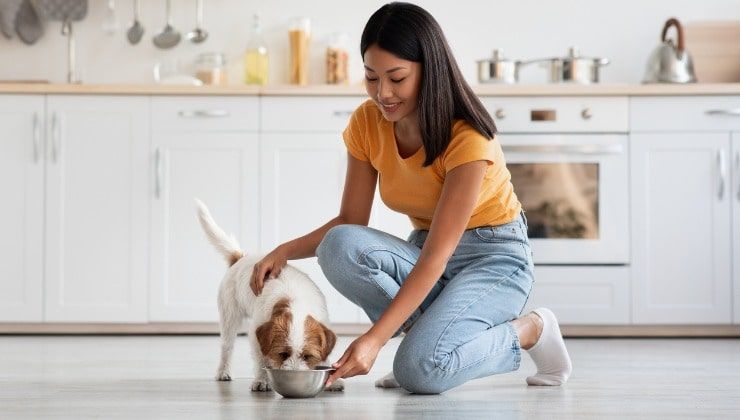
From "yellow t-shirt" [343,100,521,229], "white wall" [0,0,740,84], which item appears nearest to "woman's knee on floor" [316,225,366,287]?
"yellow t-shirt" [343,100,521,229]

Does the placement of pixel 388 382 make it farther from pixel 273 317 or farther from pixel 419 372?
pixel 273 317

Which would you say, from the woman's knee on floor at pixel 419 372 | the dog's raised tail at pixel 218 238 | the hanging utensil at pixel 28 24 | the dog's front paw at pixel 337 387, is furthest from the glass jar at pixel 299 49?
the woman's knee on floor at pixel 419 372

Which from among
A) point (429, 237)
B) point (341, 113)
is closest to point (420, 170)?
point (429, 237)

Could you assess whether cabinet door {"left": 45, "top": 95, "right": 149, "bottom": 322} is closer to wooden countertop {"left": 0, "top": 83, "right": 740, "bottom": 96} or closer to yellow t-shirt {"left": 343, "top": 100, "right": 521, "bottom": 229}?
wooden countertop {"left": 0, "top": 83, "right": 740, "bottom": 96}

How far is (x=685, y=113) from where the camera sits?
14.1ft

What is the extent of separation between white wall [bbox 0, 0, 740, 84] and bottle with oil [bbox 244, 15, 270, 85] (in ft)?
0.27

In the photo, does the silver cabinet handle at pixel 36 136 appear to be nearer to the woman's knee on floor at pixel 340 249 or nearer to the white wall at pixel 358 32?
the white wall at pixel 358 32

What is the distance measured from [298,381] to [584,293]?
2.21 metres

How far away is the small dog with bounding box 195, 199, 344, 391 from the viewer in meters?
2.29

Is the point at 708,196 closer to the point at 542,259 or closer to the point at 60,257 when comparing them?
the point at 542,259

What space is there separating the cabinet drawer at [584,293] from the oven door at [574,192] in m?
0.04

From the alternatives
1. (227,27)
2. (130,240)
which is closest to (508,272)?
(130,240)

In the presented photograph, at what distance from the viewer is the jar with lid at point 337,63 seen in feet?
15.6

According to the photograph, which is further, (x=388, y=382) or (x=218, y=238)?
(x=218, y=238)
